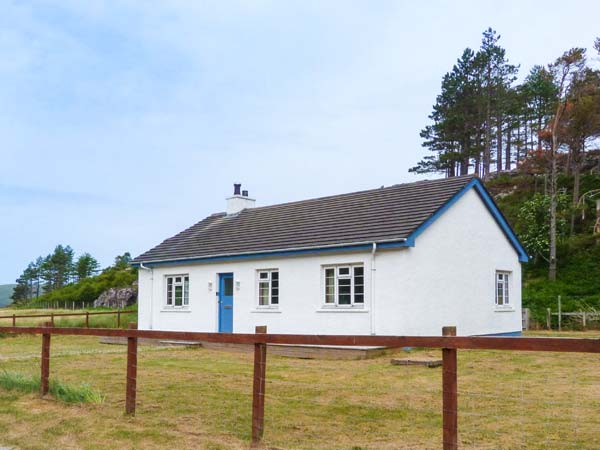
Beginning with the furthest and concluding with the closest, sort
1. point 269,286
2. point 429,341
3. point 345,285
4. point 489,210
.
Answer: point 489,210, point 269,286, point 345,285, point 429,341

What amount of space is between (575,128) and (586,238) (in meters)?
7.70

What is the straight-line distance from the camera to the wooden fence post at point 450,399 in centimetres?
519

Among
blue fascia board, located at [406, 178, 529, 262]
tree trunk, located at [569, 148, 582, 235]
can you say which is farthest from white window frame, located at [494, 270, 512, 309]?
tree trunk, located at [569, 148, 582, 235]

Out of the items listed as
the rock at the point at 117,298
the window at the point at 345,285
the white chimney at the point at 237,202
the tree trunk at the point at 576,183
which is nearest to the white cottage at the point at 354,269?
the window at the point at 345,285

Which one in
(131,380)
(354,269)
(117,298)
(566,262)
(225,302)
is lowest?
(117,298)

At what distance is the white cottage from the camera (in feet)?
53.1

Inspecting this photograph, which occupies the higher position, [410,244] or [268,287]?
[410,244]

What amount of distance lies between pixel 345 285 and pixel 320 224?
2837mm

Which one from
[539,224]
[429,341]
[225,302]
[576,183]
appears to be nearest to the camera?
[429,341]

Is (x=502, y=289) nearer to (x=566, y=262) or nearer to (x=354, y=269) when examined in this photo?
(x=354, y=269)

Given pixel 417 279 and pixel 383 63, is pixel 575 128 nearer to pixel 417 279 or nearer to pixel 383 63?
pixel 383 63

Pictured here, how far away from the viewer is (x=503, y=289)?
20016mm

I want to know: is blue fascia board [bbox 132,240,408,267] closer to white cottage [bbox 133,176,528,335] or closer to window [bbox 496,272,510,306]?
white cottage [bbox 133,176,528,335]

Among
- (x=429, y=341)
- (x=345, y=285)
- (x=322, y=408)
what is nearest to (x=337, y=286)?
(x=345, y=285)
